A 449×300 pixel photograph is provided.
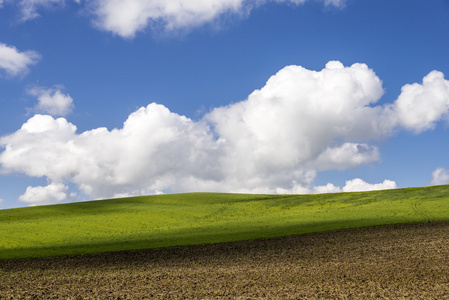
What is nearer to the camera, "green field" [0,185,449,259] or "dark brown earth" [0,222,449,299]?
"dark brown earth" [0,222,449,299]

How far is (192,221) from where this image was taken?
52.3 m

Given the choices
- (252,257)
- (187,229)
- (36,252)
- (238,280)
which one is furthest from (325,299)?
(187,229)

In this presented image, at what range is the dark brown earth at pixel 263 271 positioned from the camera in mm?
19484

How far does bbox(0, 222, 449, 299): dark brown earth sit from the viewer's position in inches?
767

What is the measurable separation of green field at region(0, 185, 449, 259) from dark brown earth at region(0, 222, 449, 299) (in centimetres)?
404

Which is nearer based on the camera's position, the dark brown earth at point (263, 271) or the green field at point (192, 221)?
the dark brown earth at point (263, 271)

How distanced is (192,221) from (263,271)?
28.7 m

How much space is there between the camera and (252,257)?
29109 mm

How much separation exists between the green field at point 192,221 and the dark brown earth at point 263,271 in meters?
4.04

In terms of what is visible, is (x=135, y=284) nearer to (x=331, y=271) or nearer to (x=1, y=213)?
(x=331, y=271)

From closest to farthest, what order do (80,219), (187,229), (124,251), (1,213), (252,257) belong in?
(252,257), (124,251), (187,229), (80,219), (1,213)

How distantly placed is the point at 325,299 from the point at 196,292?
19.4 ft

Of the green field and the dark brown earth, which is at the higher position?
the green field

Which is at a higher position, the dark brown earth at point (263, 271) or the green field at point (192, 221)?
the green field at point (192, 221)
